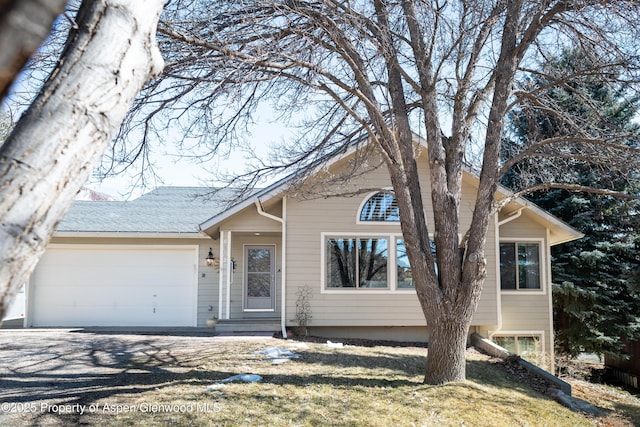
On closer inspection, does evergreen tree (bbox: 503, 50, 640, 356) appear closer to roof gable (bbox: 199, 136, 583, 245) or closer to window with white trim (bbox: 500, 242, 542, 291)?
window with white trim (bbox: 500, 242, 542, 291)

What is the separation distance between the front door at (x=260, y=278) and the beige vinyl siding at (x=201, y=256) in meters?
0.86

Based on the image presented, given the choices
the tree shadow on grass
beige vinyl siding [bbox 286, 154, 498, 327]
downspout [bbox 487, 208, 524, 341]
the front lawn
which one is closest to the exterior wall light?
beige vinyl siding [bbox 286, 154, 498, 327]

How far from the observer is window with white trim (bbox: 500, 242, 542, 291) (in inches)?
534

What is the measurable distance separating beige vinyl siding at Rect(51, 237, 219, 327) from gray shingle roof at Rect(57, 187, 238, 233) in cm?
34

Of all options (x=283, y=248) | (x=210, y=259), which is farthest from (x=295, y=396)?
(x=210, y=259)

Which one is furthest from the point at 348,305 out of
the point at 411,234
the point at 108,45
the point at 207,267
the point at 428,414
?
the point at 108,45

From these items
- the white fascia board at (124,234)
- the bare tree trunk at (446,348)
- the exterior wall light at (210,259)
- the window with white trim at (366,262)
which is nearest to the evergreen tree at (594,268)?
the window with white trim at (366,262)

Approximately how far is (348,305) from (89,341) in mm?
5760

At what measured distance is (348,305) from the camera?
12.4 metres

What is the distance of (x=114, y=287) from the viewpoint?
13.8m

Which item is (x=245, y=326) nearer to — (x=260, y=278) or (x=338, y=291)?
(x=260, y=278)

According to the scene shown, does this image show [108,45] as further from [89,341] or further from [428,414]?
[89,341]

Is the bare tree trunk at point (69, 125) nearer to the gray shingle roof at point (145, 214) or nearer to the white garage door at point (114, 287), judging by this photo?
the gray shingle roof at point (145, 214)

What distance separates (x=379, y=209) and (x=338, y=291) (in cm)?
228
